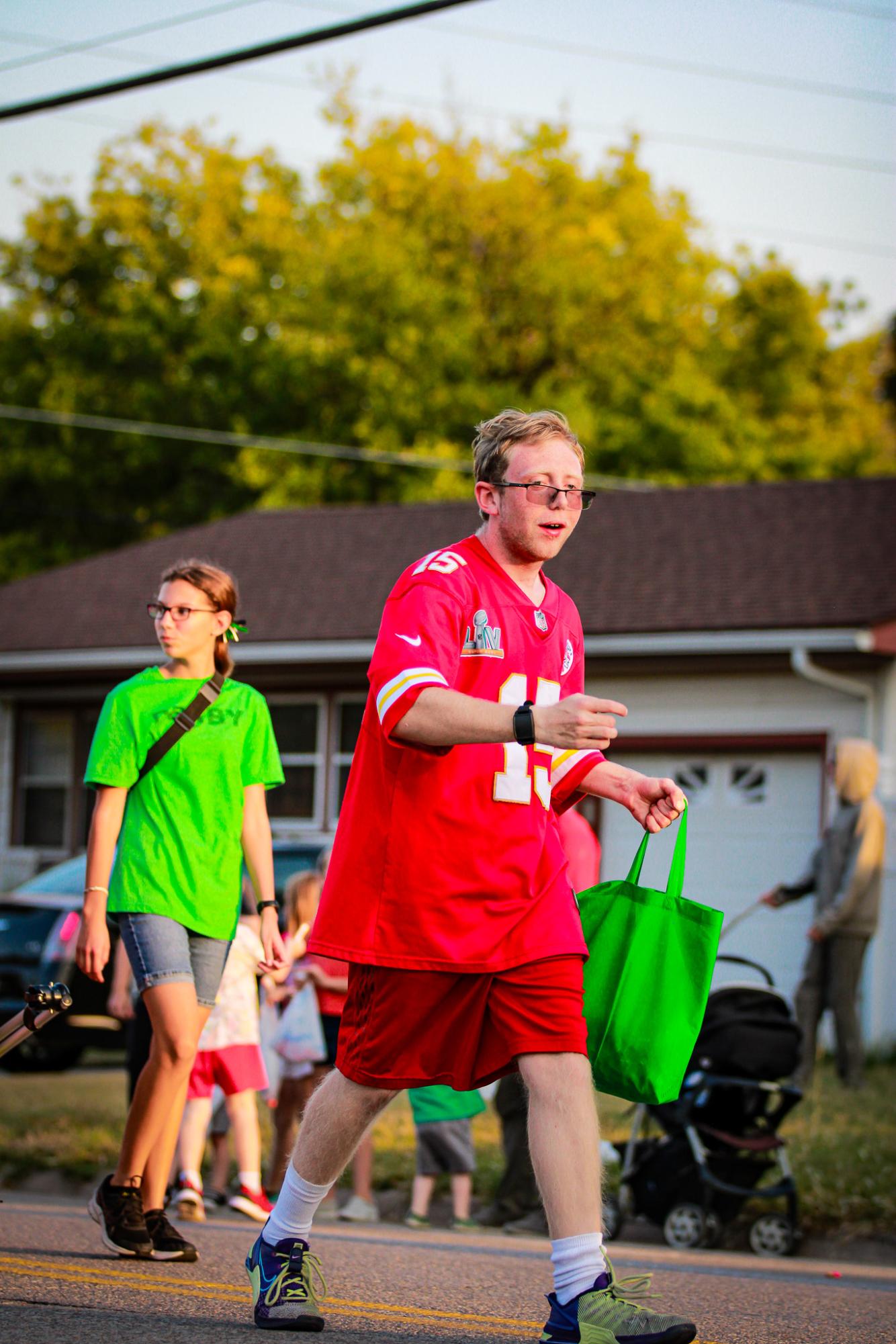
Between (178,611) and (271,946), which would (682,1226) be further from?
(178,611)

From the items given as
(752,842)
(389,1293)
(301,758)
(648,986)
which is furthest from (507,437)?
(301,758)

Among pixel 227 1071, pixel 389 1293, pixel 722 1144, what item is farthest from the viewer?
pixel 722 1144

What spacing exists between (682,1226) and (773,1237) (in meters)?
0.39

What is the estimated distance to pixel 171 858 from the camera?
5.27 meters

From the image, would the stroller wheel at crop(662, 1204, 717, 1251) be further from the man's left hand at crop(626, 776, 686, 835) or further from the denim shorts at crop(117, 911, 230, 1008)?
the man's left hand at crop(626, 776, 686, 835)

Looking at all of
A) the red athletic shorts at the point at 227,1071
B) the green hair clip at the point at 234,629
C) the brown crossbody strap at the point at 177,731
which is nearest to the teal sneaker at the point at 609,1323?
the brown crossbody strap at the point at 177,731

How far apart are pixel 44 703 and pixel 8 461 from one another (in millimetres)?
17791

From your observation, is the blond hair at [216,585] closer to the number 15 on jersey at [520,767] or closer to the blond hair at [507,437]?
the blond hair at [507,437]

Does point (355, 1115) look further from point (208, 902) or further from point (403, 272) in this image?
point (403, 272)

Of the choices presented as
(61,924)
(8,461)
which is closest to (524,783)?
(61,924)

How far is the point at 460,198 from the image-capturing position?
37188 mm

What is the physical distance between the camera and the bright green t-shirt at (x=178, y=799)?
5.25m

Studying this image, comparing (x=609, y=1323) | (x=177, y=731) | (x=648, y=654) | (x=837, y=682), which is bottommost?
(x=609, y=1323)

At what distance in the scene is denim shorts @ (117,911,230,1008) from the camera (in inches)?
202
